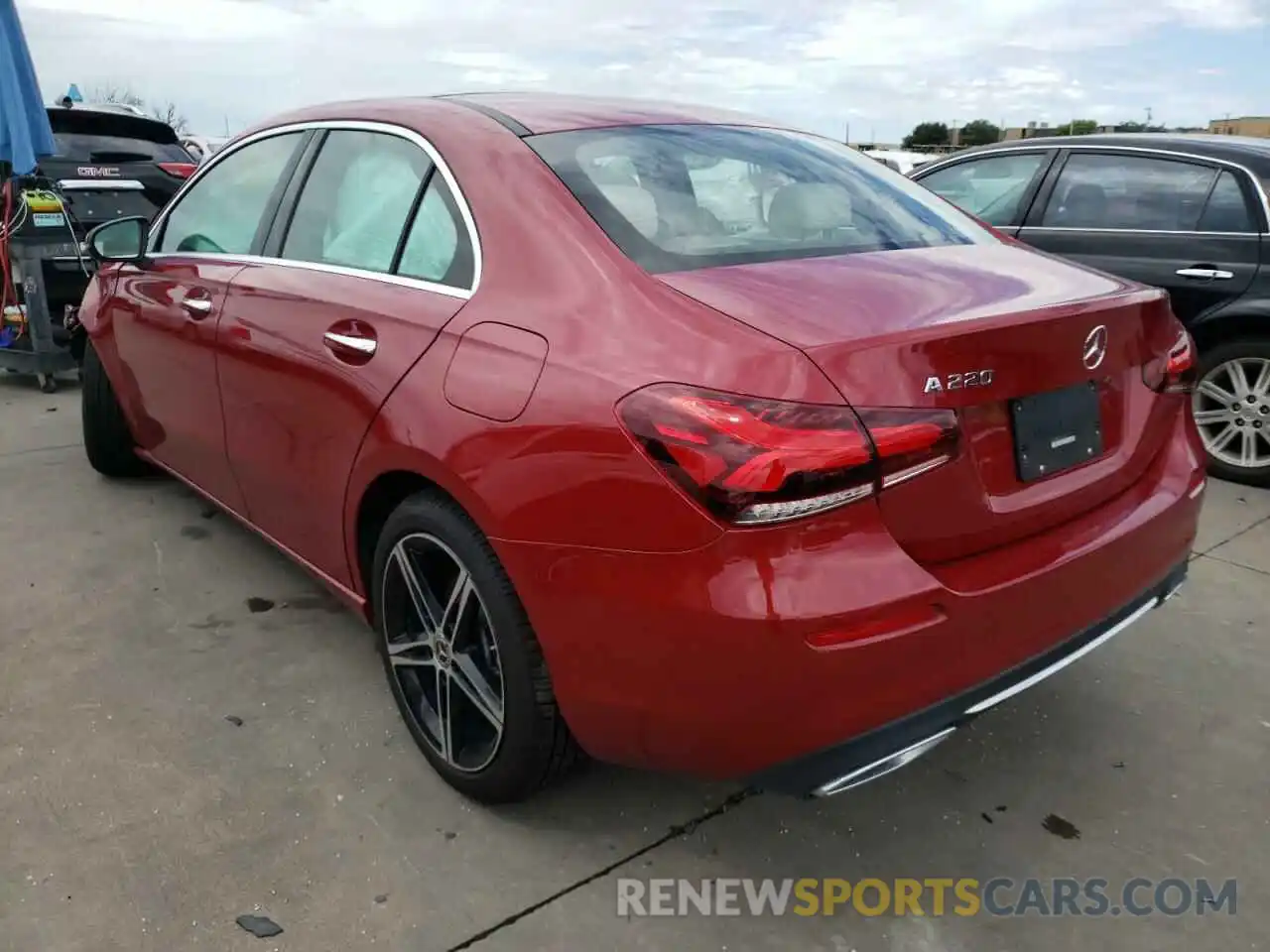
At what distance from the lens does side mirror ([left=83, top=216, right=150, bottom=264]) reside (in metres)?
3.78

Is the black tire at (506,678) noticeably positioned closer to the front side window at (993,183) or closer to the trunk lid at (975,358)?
the trunk lid at (975,358)

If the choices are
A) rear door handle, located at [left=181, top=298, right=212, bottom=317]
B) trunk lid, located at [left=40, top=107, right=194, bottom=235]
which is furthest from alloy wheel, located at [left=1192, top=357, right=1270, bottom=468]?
trunk lid, located at [left=40, top=107, right=194, bottom=235]

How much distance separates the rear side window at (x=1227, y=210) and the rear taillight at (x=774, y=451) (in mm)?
3914

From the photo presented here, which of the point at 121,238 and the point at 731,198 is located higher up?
the point at 731,198

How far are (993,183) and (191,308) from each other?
4317 millimetres

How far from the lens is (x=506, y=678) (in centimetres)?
210

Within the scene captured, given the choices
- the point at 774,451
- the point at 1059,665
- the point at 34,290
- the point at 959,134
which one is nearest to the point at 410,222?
the point at 774,451

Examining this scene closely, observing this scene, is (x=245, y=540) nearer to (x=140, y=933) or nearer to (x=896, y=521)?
(x=140, y=933)

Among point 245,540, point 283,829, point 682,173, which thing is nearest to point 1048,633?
point 682,173

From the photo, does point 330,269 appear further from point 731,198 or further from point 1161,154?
point 1161,154

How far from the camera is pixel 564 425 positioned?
6.05 ft

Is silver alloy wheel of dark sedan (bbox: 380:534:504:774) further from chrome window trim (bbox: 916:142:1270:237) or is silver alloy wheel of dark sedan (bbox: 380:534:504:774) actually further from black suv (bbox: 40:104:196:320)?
black suv (bbox: 40:104:196:320)

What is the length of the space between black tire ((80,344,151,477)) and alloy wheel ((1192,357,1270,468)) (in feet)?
16.1

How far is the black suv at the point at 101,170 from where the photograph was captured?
6.83m
